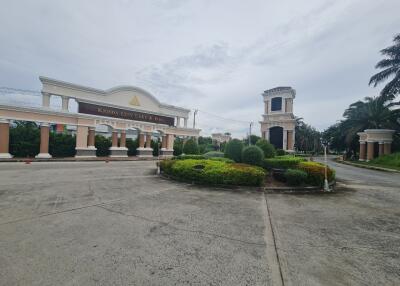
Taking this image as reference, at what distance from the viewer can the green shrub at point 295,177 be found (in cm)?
891

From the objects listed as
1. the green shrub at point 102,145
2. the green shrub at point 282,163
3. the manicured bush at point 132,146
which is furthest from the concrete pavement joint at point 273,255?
the manicured bush at point 132,146

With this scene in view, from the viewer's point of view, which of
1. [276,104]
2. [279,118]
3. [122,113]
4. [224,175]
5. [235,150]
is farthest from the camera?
[276,104]

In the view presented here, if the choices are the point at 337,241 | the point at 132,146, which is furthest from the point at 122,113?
the point at 337,241

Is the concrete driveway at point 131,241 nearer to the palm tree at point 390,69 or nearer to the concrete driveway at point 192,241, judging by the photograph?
the concrete driveway at point 192,241

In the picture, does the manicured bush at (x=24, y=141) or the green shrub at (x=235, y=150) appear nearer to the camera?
the green shrub at (x=235, y=150)

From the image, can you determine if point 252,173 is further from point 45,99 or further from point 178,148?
point 178,148

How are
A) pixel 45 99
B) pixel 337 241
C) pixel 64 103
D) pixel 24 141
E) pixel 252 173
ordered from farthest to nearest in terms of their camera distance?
pixel 64 103
pixel 45 99
pixel 24 141
pixel 252 173
pixel 337 241

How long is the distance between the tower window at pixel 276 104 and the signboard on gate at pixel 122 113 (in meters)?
18.3

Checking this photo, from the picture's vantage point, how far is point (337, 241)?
3.87 metres

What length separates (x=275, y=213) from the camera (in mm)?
5492

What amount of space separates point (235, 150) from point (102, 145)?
20.2m

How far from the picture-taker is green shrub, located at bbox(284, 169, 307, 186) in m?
8.91

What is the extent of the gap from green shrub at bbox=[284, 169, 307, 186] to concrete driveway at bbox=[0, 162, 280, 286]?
3176 mm

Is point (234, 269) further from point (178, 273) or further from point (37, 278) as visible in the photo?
point (37, 278)
